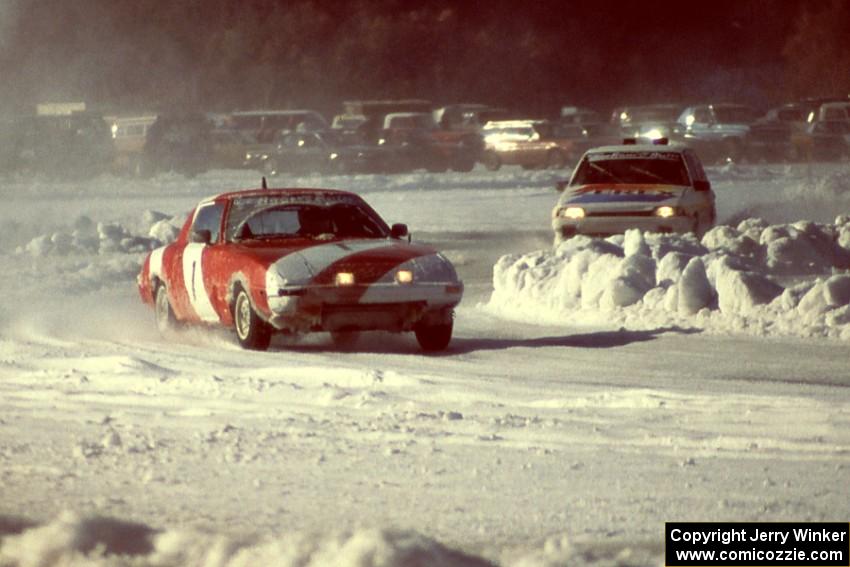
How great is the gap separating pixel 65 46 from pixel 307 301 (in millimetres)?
69847

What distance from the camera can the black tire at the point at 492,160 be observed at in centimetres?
4753

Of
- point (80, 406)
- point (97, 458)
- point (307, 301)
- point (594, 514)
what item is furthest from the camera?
point (307, 301)

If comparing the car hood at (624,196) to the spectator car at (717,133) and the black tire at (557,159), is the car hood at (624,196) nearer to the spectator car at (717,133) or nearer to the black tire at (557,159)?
the black tire at (557,159)

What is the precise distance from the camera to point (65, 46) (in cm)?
8069

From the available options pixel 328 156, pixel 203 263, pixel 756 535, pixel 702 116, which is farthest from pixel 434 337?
pixel 702 116

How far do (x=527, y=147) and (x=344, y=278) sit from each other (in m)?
34.4

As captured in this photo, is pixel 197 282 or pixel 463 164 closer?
pixel 197 282

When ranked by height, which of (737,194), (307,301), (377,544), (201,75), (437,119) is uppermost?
(201,75)

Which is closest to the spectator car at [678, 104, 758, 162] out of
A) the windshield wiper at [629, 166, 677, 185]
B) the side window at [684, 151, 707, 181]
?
the side window at [684, 151, 707, 181]

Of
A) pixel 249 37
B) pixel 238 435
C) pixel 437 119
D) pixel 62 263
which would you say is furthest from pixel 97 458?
pixel 249 37

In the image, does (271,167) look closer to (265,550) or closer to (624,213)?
(624,213)

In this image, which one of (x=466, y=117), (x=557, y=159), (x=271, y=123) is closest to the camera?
(x=557, y=159)

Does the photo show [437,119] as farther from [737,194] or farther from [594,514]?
[594,514]

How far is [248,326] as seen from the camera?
13.8 metres
